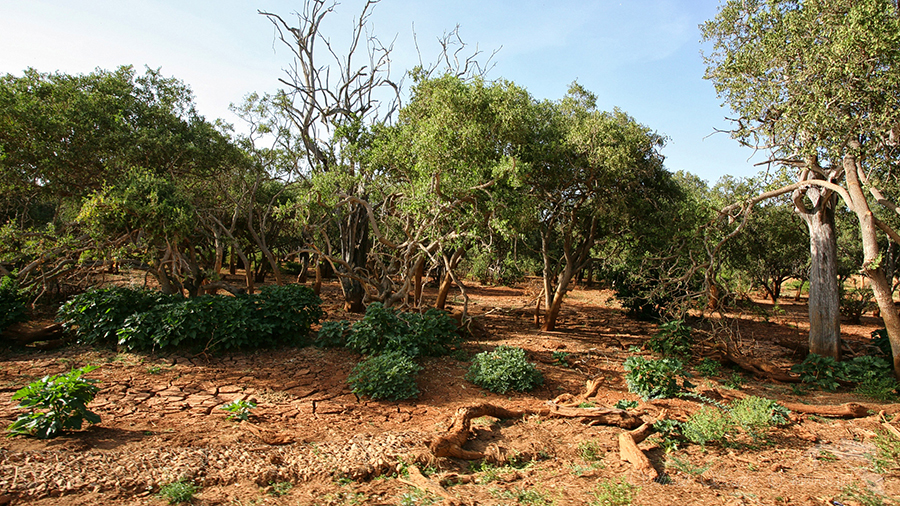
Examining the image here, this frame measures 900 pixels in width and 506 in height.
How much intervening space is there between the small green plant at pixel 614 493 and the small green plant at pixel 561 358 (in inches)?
181

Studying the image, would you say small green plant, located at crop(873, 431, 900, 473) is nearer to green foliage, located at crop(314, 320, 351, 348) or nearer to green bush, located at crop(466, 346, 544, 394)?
green bush, located at crop(466, 346, 544, 394)

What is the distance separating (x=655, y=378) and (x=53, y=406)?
729 cm

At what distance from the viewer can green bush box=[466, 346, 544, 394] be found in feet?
23.1

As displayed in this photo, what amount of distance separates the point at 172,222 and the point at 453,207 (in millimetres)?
4987

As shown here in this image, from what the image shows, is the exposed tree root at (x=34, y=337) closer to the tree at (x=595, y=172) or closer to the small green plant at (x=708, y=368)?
the tree at (x=595, y=172)

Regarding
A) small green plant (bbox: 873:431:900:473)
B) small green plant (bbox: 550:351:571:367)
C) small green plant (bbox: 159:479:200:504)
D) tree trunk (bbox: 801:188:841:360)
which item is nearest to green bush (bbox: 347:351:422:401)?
small green plant (bbox: 159:479:200:504)

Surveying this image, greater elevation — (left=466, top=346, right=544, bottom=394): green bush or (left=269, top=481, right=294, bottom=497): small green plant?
(left=466, top=346, right=544, bottom=394): green bush

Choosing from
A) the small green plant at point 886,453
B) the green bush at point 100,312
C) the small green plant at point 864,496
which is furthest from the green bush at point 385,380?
the small green plant at point 886,453

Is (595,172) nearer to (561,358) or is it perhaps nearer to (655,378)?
(561,358)

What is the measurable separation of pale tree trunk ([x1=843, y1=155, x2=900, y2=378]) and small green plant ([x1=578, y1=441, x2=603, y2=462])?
6087 millimetres

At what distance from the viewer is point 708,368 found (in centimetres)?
858

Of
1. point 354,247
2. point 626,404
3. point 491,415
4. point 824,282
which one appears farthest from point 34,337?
point 824,282

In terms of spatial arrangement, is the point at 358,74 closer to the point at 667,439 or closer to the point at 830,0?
the point at 830,0

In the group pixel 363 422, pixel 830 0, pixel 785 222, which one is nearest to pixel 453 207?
pixel 363 422
